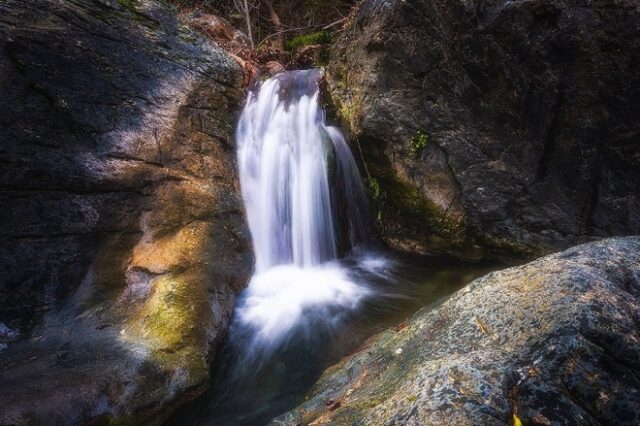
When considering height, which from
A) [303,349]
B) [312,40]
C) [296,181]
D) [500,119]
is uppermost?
[312,40]

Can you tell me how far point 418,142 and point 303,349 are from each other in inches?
138

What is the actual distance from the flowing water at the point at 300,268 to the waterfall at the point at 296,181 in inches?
0.7

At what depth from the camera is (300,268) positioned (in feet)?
19.5

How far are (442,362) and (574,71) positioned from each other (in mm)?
4668

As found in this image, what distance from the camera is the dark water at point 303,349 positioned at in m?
3.33

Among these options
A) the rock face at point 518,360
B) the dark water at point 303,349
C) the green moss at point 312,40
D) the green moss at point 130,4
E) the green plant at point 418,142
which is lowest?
the dark water at point 303,349

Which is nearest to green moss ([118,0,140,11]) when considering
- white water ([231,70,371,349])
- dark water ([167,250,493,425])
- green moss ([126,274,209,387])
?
white water ([231,70,371,349])

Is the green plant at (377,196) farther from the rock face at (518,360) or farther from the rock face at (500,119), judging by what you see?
the rock face at (518,360)

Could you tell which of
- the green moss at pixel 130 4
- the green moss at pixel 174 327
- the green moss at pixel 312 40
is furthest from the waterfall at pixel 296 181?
the green moss at pixel 312 40

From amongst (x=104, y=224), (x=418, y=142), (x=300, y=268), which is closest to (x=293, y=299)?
(x=300, y=268)

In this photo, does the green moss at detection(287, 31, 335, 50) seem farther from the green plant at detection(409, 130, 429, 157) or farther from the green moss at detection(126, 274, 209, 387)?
the green moss at detection(126, 274, 209, 387)

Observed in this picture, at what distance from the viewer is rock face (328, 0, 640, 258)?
15.3 feet

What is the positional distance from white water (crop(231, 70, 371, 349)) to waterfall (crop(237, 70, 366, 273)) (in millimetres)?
17

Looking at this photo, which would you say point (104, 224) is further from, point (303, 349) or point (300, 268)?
point (300, 268)
